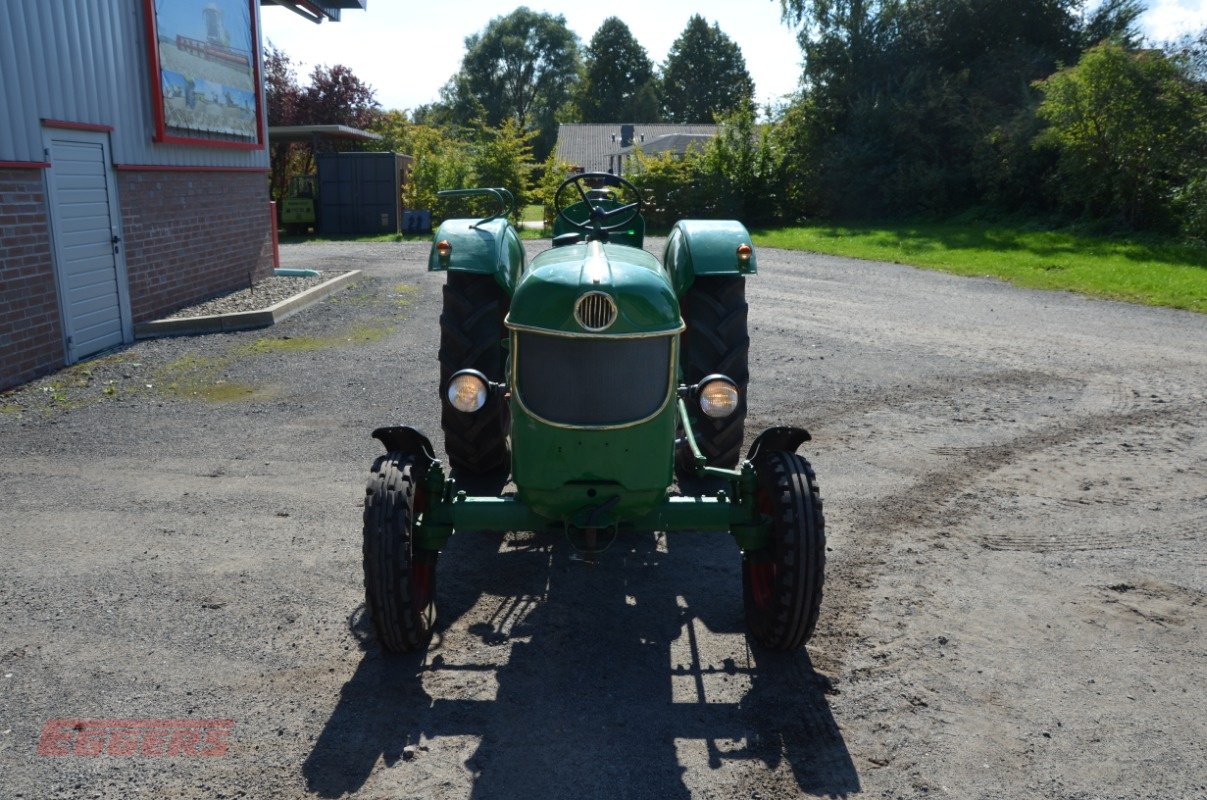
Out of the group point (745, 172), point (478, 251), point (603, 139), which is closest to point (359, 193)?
point (745, 172)

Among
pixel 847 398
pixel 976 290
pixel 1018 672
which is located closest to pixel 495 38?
pixel 976 290

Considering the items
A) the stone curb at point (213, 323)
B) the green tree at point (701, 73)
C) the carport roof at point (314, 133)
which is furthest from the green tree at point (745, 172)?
the green tree at point (701, 73)

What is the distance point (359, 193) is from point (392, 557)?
2294 cm

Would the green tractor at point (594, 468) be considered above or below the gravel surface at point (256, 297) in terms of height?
above

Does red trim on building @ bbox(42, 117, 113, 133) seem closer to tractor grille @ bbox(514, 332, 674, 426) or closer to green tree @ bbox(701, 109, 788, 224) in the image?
tractor grille @ bbox(514, 332, 674, 426)

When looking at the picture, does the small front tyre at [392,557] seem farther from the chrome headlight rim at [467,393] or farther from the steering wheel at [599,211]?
the steering wheel at [599,211]

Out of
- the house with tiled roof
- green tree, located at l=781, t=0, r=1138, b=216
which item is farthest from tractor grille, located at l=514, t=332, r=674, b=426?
the house with tiled roof

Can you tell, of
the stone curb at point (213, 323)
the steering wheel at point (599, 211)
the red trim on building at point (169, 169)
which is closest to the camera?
the steering wheel at point (599, 211)

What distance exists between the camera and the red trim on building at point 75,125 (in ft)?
30.9

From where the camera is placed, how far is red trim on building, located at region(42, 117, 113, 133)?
941 centimetres

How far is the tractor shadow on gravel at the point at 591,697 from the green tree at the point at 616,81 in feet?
218

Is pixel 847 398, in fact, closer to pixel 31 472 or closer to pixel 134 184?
pixel 31 472

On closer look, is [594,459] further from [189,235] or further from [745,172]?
[745,172]

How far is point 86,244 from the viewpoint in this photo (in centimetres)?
1023
